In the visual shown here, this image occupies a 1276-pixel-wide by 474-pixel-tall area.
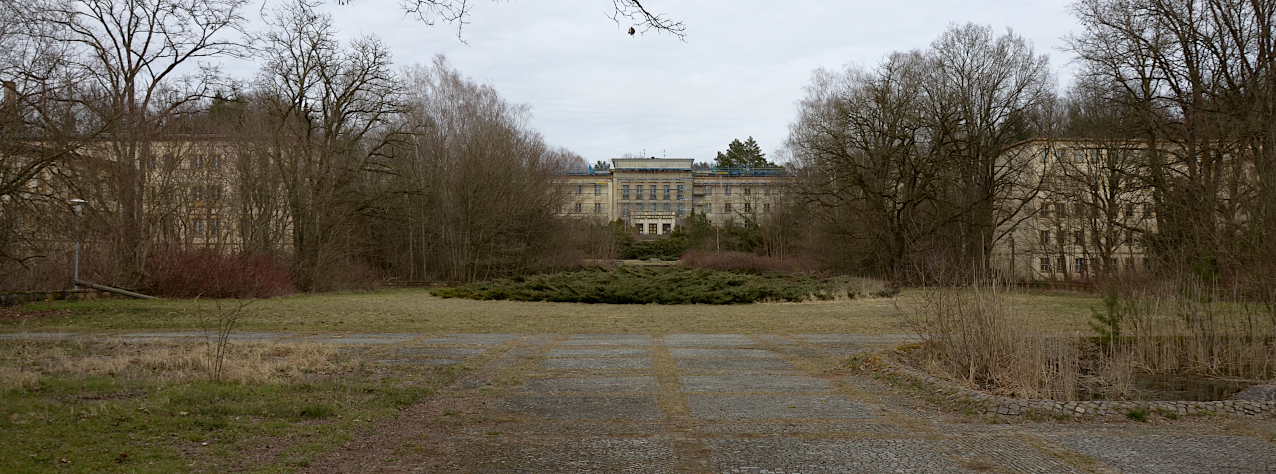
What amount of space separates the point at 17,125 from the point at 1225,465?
59.3ft

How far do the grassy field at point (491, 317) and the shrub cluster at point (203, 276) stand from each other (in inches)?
44.4

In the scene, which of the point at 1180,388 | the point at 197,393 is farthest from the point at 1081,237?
the point at 197,393

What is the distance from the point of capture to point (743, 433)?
18.2 ft

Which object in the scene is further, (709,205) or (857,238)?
(709,205)

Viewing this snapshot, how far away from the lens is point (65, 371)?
24.8 feet

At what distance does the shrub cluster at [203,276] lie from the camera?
71.2ft

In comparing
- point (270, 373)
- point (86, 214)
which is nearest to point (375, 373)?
point (270, 373)

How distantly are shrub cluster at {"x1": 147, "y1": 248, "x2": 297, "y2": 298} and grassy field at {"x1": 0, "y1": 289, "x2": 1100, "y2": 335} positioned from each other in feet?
3.70

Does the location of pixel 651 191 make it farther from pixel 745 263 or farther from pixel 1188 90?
pixel 1188 90

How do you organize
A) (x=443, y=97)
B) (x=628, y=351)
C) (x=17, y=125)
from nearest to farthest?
(x=628, y=351) < (x=17, y=125) < (x=443, y=97)

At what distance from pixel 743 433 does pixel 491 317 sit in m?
12.6

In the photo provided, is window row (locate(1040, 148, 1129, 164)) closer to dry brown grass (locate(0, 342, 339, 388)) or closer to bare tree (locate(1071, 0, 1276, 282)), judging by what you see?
bare tree (locate(1071, 0, 1276, 282))

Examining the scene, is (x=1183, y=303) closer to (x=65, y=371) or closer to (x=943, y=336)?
(x=943, y=336)

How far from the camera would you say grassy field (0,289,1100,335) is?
14.0 m
